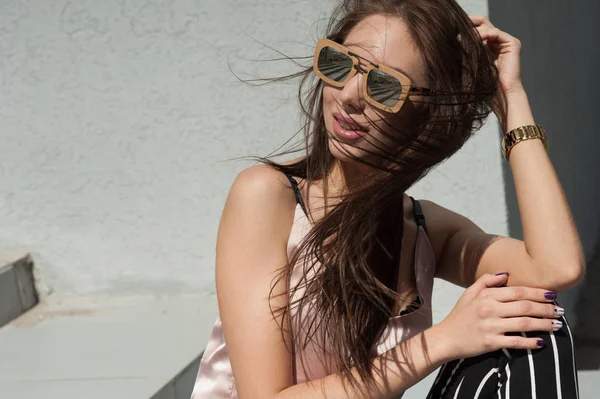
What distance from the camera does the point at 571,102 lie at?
3.90 m

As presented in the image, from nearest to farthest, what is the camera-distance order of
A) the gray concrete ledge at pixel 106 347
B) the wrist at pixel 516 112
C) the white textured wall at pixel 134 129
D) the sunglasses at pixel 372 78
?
the sunglasses at pixel 372 78, the wrist at pixel 516 112, the gray concrete ledge at pixel 106 347, the white textured wall at pixel 134 129

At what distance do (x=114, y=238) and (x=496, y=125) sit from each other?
147 centimetres

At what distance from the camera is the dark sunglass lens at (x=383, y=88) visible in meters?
1.55

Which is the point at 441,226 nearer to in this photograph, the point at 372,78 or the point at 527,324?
the point at 527,324

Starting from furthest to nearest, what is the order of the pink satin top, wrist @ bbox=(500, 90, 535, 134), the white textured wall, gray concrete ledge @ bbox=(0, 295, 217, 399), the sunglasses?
the white textured wall < gray concrete ledge @ bbox=(0, 295, 217, 399) < wrist @ bbox=(500, 90, 535, 134) < the pink satin top < the sunglasses

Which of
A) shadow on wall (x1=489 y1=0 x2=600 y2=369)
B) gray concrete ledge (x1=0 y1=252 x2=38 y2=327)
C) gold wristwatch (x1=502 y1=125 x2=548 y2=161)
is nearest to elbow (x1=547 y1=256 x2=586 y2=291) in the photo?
gold wristwatch (x1=502 y1=125 x2=548 y2=161)

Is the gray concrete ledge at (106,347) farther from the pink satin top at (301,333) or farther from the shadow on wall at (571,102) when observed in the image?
the shadow on wall at (571,102)

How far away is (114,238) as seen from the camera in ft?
10.3

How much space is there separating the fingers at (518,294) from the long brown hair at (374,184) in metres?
0.20

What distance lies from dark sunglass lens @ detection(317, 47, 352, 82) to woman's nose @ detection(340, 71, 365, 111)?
0.02 metres

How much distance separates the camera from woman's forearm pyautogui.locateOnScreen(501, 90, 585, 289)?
1.69 m

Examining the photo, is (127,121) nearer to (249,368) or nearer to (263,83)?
(263,83)

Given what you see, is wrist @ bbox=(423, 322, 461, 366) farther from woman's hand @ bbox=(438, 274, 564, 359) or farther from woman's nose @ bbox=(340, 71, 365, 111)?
woman's nose @ bbox=(340, 71, 365, 111)

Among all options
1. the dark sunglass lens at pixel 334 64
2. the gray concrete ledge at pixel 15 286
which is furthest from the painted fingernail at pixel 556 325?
the gray concrete ledge at pixel 15 286
